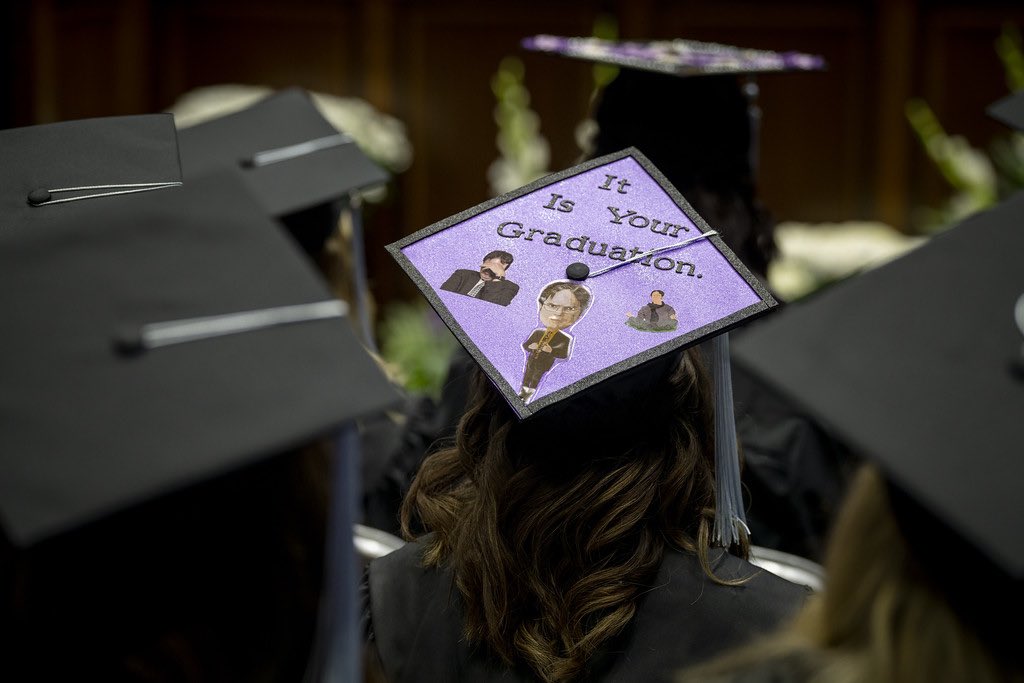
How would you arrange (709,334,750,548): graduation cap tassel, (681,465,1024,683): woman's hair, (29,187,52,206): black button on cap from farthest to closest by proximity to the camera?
(29,187,52,206): black button on cap, (709,334,750,548): graduation cap tassel, (681,465,1024,683): woman's hair

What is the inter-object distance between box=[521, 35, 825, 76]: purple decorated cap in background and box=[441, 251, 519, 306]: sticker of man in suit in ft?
3.69

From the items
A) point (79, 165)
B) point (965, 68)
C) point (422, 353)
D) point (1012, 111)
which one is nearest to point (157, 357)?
point (79, 165)

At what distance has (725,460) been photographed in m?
1.50

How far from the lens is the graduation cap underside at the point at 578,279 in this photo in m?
1.43

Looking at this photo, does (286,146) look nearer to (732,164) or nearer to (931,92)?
(732,164)

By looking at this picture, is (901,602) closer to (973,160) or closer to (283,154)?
(283,154)

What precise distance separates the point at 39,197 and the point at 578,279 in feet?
2.88

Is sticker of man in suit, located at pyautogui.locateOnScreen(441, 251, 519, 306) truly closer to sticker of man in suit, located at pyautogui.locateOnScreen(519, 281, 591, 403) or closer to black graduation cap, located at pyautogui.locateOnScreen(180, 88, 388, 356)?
sticker of man in suit, located at pyautogui.locateOnScreen(519, 281, 591, 403)

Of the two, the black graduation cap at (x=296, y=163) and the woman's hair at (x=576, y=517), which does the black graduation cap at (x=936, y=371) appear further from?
the black graduation cap at (x=296, y=163)

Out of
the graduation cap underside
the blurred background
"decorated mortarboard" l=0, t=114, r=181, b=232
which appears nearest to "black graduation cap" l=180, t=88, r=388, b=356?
"decorated mortarboard" l=0, t=114, r=181, b=232

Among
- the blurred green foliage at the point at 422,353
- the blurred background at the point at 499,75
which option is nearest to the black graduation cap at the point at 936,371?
the blurred green foliage at the point at 422,353

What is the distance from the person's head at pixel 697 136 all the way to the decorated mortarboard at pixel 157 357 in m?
1.59

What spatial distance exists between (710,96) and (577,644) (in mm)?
1672

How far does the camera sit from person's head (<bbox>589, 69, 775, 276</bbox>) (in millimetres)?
2561
